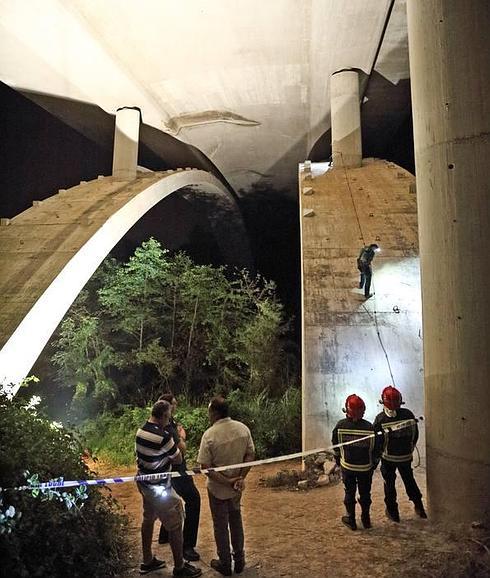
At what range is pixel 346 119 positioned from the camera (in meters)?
13.9

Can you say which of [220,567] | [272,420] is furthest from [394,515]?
[272,420]

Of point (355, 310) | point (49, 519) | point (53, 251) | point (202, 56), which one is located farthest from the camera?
point (202, 56)

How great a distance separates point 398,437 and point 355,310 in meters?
3.66

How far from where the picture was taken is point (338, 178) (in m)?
12.3

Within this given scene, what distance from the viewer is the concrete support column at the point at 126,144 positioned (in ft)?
49.7

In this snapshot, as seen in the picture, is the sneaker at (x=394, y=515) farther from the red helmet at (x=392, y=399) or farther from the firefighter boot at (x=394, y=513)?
the red helmet at (x=392, y=399)

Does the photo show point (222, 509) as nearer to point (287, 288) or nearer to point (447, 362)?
point (447, 362)

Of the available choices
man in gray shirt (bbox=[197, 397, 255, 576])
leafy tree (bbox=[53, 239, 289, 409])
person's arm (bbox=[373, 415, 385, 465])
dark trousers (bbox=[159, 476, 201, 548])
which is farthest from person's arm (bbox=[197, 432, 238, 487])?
leafy tree (bbox=[53, 239, 289, 409])

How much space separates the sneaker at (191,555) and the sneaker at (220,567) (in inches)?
8.7

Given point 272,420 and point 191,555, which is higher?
point 272,420

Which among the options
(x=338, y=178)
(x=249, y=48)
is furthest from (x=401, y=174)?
(x=249, y=48)

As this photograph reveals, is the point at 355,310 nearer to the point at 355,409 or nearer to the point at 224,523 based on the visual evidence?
the point at 355,409

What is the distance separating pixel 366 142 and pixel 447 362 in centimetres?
1753

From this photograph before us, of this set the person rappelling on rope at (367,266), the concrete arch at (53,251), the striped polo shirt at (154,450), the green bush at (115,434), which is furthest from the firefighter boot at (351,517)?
the green bush at (115,434)
